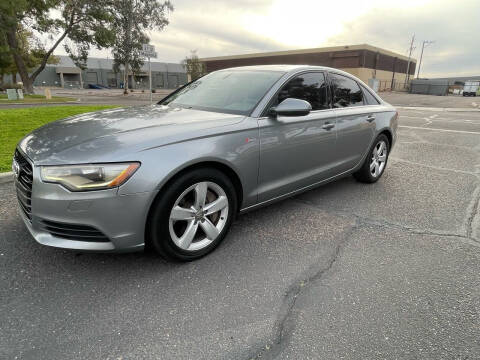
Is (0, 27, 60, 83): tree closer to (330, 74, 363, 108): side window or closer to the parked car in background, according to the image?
(330, 74, 363, 108): side window

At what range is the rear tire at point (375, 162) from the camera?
4.48 meters

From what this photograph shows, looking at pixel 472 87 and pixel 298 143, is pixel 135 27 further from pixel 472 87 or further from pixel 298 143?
pixel 472 87

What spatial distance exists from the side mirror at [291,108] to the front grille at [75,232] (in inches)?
68.6

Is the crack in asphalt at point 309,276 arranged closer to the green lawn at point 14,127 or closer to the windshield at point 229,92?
the windshield at point 229,92

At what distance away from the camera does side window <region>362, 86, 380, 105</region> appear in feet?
14.5

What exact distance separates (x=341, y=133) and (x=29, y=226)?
3.17m

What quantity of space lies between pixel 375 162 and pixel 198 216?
3.15 meters

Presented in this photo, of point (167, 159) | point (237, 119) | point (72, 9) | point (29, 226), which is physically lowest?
point (29, 226)

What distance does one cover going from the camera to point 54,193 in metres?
2.06

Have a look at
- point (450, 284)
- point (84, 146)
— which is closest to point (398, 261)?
point (450, 284)

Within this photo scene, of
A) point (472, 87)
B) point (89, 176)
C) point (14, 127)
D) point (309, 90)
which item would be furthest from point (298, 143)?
point (472, 87)

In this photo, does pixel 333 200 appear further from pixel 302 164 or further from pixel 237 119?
pixel 237 119

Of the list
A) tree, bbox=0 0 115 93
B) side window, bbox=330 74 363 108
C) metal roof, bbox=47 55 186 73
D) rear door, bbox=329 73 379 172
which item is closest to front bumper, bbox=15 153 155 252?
rear door, bbox=329 73 379 172

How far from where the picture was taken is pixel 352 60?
165ft
